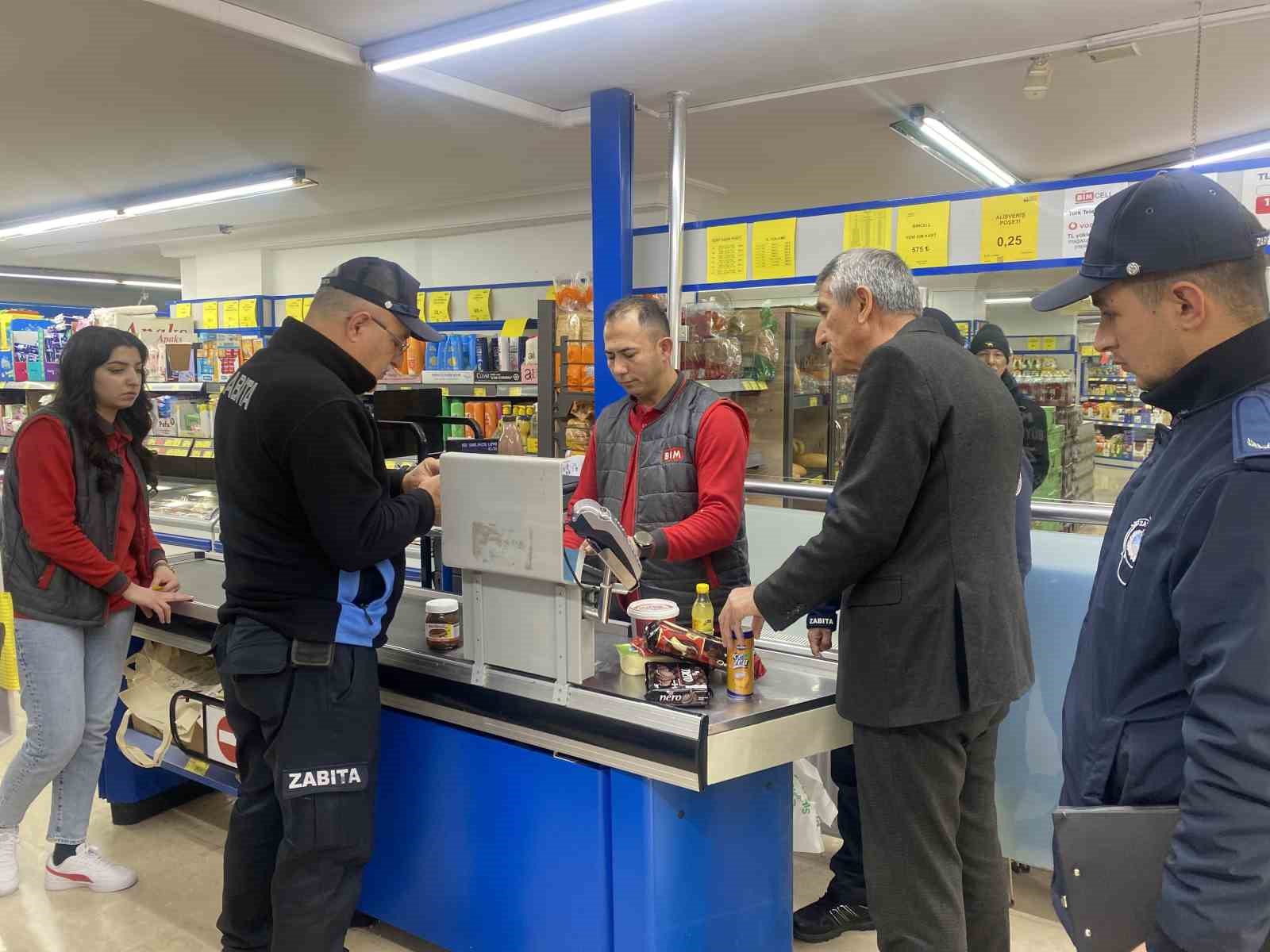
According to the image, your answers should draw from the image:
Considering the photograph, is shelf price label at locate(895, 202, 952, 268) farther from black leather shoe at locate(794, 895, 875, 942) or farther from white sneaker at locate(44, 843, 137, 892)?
white sneaker at locate(44, 843, 137, 892)

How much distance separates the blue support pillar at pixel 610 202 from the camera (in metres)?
4.75

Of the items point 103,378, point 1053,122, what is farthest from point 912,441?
point 1053,122

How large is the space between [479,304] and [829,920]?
5870 mm

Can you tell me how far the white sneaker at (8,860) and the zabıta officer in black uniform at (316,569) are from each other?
1.47 metres

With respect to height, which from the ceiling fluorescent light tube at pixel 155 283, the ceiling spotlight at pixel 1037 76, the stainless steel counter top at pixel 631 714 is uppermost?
the ceiling fluorescent light tube at pixel 155 283

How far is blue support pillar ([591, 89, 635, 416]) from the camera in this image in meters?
4.75

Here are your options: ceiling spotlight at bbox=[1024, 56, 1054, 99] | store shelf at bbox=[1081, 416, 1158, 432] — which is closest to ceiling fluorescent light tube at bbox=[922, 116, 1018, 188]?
ceiling spotlight at bbox=[1024, 56, 1054, 99]

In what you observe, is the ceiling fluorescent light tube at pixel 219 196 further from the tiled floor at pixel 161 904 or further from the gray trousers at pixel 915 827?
the gray trousers at pixel 915 827

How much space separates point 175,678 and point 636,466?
1.78 m

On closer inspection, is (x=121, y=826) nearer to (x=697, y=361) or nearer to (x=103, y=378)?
(x=103, y=378)

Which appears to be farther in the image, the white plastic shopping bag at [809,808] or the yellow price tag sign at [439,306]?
the yellow price tag sign at [439,306]

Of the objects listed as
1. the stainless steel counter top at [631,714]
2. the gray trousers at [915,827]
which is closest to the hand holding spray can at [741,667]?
the stainless steel counter top at [631,714]

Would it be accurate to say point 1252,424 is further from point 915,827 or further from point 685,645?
point 685,645

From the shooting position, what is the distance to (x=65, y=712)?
285 cm
